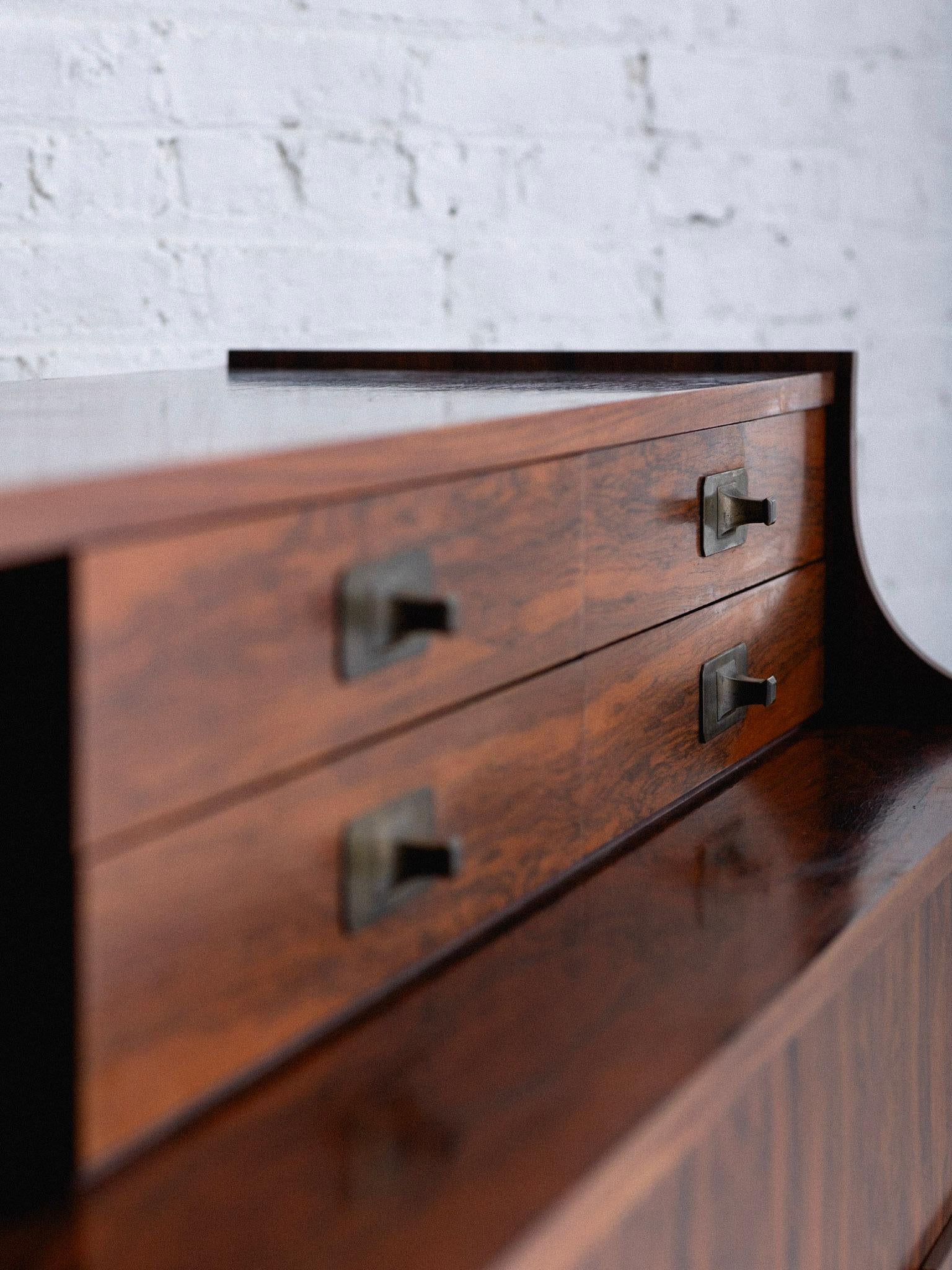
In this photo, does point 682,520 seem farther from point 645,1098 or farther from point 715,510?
point 645,1098

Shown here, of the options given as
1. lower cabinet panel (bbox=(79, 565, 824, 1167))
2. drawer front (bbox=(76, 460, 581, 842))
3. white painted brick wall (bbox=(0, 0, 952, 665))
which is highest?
white painted brick wall (bbox=(0, 0, 952, 665))

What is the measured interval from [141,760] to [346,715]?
0.40 feet

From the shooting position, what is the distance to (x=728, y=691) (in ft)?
3.38

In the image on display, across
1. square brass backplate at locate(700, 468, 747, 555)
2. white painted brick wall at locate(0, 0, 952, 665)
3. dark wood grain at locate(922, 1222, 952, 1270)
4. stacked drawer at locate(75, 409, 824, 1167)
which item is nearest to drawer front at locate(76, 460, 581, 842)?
stacked drawer at locate(75, 409, 824, 1167)

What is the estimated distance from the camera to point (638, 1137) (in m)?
0.55

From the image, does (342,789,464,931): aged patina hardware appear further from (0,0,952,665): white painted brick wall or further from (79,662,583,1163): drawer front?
(0,0,952,665): white painted brick wall

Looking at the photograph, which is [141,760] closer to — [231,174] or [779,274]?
[231,174]

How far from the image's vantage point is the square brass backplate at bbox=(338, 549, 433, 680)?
24.3 inches

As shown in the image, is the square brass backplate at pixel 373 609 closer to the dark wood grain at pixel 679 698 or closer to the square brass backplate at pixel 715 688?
the dark wood grain at pixel 679 698

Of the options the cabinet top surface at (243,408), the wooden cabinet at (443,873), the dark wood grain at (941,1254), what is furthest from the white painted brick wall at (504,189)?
the dark wood grain at (941,1254)

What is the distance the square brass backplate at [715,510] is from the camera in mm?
975

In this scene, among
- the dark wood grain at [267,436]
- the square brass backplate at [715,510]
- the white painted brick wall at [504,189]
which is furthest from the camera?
the white painted brick wall at [504,189]

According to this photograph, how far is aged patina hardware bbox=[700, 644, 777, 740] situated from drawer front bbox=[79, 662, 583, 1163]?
23 cm

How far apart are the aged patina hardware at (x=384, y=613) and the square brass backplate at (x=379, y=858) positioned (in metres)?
0.07
